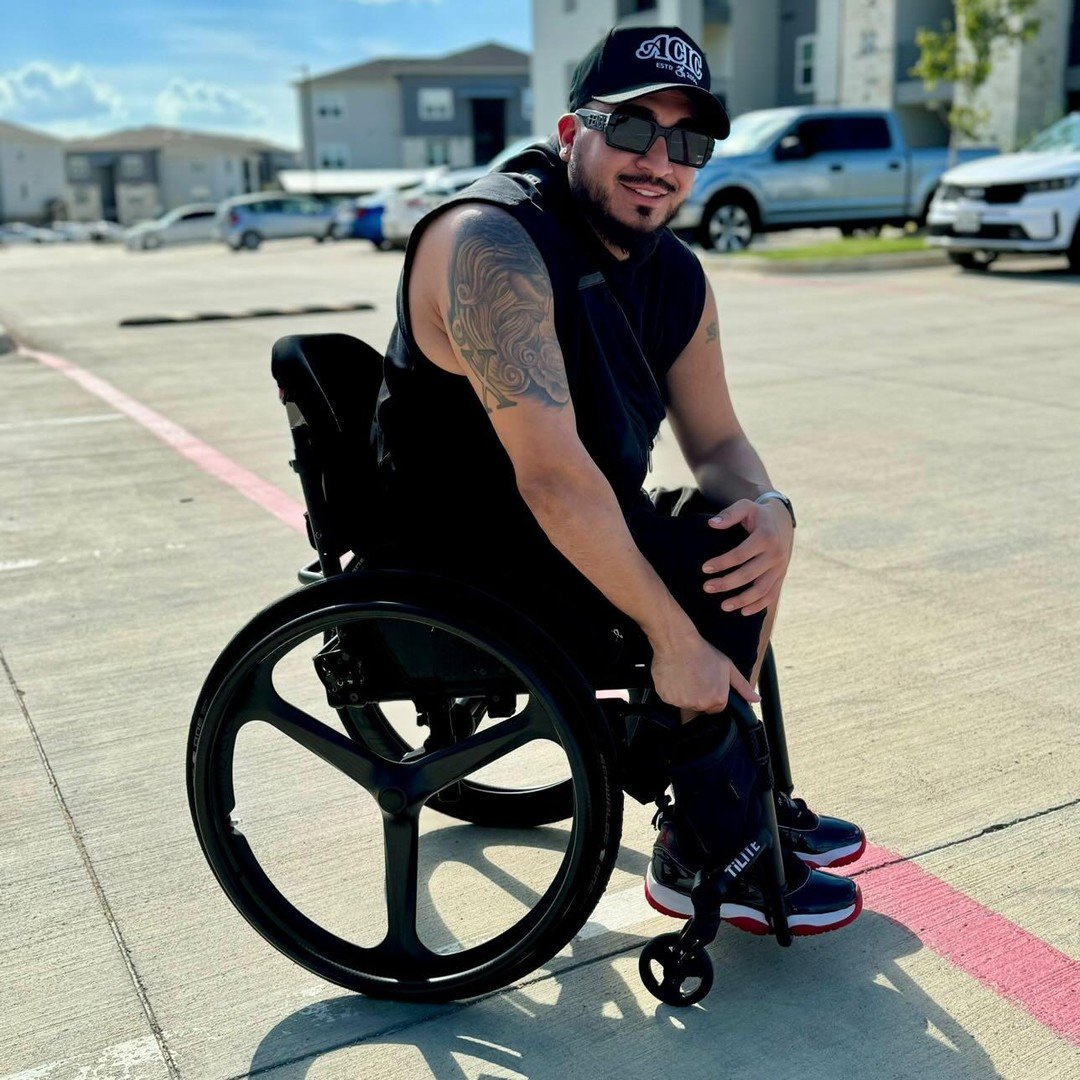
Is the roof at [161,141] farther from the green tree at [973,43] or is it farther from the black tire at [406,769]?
the black tire at [406,769]

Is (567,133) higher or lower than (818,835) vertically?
higher

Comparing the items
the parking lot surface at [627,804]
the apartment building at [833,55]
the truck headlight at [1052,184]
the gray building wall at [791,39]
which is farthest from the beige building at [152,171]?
the parking lot surface at [627,804]

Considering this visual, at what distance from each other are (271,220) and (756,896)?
120ft

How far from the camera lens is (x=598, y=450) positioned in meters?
2.35

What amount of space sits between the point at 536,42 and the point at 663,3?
841 cm

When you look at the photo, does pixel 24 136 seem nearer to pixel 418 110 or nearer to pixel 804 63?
pixel 418 110

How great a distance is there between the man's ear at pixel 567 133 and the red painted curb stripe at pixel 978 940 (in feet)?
5.16


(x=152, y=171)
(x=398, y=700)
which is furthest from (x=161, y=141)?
(x=398, y=700)

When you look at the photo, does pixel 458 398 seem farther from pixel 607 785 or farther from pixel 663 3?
pixel 663 3

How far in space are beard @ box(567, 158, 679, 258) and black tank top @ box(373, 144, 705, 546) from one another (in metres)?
0.02

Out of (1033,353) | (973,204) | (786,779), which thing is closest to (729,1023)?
(786,779)

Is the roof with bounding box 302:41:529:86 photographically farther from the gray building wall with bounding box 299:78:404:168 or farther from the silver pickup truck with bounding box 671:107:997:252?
the silver pickup truck with bounding box 671:107:997:252

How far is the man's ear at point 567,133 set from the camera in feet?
7.81

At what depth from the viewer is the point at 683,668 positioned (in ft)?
7.08
